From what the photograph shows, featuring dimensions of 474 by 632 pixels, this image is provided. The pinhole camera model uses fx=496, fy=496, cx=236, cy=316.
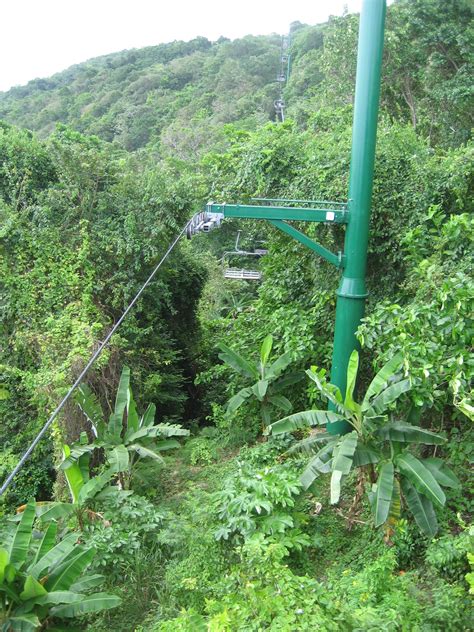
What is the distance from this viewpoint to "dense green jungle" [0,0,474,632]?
167 inches

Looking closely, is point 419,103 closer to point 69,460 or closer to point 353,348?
point 353,348

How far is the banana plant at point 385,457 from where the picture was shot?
441 centimetres

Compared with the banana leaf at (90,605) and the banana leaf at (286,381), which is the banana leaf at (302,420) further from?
the banana leaf at (90,605)

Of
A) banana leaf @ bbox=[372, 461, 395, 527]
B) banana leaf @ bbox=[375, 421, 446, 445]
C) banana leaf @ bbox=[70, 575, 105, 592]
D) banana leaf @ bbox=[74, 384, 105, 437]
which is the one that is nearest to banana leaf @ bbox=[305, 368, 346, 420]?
banana leaf @ bbox=[375, 421, 446, 445]

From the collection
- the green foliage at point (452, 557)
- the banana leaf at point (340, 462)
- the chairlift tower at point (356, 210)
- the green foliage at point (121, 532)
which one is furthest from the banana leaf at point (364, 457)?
the green foliage at point (121, 532)

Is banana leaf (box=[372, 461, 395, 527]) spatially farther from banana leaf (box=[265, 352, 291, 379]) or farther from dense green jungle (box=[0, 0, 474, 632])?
banana leaf (box=[265, 352, 291, 379])

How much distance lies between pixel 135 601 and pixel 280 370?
3388 mm

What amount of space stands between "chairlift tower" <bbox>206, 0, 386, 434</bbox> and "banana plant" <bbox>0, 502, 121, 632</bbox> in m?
3.15

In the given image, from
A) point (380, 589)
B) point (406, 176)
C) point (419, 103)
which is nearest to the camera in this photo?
point (380, 589)

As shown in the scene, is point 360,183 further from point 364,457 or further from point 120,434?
point 120,434

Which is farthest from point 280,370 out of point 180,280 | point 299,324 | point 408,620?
point 180,280

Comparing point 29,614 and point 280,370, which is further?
point 280,370

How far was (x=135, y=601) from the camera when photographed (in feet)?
16.2

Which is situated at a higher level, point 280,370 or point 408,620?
point 280,370
